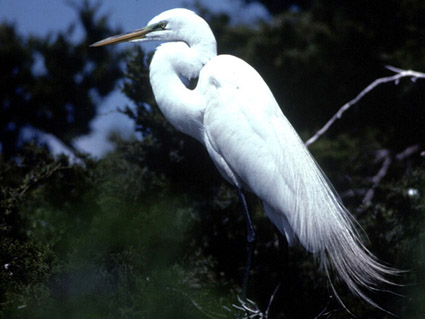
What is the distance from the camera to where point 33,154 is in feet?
9.94

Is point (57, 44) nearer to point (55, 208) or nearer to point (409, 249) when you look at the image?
point (55, 208)

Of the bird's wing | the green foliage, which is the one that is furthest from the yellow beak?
the green foliage

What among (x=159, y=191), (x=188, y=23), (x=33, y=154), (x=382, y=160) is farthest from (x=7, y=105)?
(x=382, y=160)

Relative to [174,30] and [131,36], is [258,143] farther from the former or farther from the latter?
[131,36]

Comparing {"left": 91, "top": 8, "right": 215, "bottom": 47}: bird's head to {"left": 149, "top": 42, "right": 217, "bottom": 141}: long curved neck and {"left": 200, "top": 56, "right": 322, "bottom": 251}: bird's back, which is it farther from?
{"left": 200, "top": 56, "right": 322, "bottom": 251}: bird's back

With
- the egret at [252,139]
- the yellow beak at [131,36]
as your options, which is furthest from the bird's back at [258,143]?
the yellow beak at [131,36]

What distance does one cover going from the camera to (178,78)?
2514 mm

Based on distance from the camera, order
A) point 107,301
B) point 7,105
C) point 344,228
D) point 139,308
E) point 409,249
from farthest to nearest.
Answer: point 7,105 < point 409,249 < point 344,228 < point 139,308 < point 107,301

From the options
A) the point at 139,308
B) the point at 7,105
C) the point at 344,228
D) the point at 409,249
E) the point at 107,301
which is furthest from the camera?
the point at 7,105

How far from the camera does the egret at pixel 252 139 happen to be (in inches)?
96.4

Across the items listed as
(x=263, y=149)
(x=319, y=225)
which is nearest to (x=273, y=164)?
(x=263, y=149)

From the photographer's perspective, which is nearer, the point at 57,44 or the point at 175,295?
the point at 175,295

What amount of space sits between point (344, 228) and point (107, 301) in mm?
1265

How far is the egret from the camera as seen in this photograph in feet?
8.04
